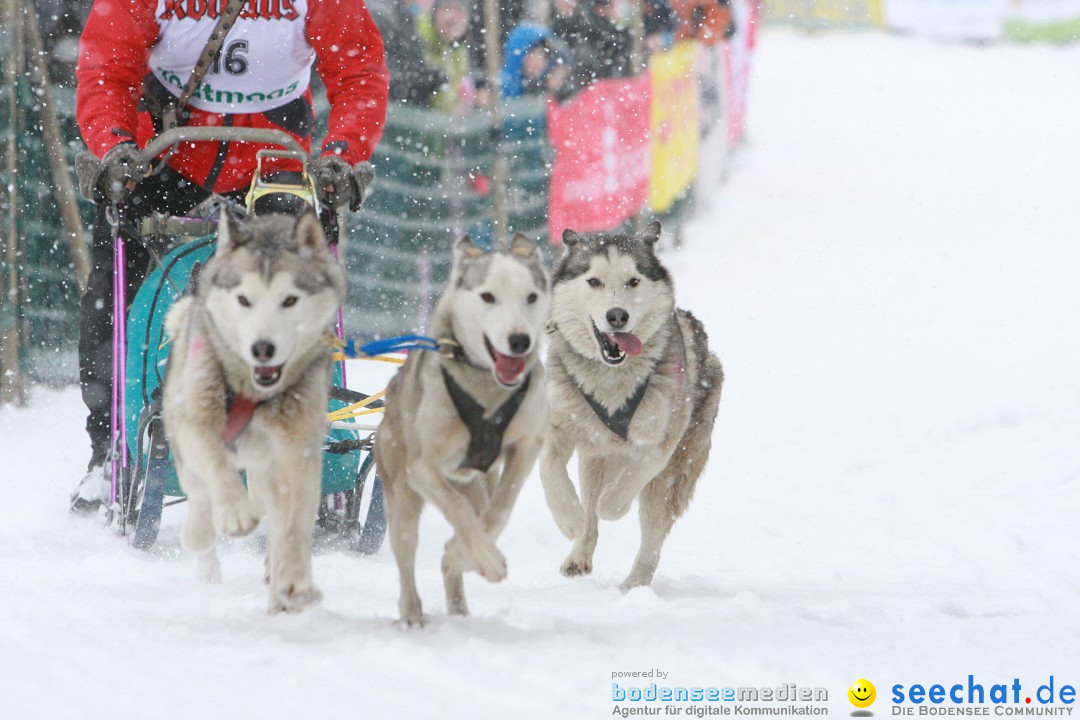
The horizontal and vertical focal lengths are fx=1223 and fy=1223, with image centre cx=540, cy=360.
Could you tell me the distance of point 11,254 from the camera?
634 centimetres

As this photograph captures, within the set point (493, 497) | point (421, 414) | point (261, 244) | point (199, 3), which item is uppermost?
point (199, 3)

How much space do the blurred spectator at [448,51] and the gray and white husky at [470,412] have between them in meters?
5.47

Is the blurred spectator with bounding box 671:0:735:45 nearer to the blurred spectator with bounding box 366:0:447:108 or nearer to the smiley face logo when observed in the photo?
the blurred spectator with bounding box 366:0:447:108

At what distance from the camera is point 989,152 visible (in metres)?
15.1

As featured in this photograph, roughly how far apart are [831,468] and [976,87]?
14435 mm

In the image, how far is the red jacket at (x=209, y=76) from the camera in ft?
11.9

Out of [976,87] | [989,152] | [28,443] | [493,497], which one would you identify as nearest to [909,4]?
[976,87]

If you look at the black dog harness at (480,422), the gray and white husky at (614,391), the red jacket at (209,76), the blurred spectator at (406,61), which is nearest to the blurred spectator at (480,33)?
the blurred spectator at (406,61)

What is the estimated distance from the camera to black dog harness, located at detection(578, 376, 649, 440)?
12.5 feet

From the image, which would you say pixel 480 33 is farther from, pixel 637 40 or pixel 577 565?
pixel 577 565

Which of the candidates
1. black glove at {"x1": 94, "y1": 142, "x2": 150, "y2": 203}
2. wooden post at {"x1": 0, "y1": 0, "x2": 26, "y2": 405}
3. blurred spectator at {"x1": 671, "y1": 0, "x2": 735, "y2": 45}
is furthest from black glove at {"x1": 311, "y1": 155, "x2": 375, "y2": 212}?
blurred spectator at {"x1": 671, "y1": 0, "x2": 735, "y2": 45}

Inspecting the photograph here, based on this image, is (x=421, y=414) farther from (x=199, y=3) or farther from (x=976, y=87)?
(x=976, y=87)

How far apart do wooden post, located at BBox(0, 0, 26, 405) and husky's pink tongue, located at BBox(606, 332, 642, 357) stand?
12.7ft

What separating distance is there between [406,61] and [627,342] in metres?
4.71
